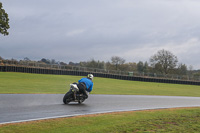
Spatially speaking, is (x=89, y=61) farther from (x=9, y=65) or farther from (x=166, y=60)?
(x=9, y=65)

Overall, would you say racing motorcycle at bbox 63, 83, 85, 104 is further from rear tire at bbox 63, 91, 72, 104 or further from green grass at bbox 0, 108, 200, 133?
green grass at bbox 0, 108, 200, 133

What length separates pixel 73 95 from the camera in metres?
12.4

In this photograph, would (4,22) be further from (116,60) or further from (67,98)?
(116,60)

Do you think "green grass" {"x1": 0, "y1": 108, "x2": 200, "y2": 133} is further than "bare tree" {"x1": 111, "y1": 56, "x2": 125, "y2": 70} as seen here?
No

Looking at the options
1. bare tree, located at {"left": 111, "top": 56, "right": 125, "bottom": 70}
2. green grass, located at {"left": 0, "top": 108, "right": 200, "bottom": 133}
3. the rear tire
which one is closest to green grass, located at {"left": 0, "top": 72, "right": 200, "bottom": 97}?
the rear tire

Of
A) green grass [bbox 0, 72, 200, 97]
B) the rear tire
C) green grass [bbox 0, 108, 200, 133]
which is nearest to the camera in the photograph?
green grass [bbox 0, 108, 200, 133]

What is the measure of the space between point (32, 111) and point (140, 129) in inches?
177

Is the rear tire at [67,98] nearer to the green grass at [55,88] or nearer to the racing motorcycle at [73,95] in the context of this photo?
the racing motorcycle at [73,95]

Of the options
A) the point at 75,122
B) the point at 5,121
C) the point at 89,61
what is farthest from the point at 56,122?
the point at 89,61

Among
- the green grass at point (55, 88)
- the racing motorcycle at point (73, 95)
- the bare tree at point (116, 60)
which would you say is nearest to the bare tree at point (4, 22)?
the green grass at point (55, 88)

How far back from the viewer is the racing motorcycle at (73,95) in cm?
1222

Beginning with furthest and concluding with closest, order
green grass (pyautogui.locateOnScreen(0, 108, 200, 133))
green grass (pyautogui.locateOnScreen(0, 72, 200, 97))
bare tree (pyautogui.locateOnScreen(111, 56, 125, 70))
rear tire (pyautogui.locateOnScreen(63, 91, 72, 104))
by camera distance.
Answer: bare tree (pyautogui.locateOnScreen(111, 56, 125, 70)), green grass (pyautogui.locateOnScreen(0, 72, 200, 97)), rear tire (pyautogui.locateOnScreen(63, 91, 72, 104)), green grass (pyautogui.locateOnScreen(0, 108, 200, 133))

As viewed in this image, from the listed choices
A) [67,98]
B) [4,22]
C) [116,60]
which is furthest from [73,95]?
[116,60]

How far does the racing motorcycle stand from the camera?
1222 cm
